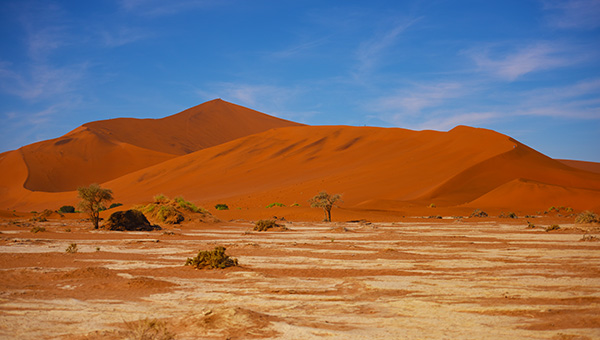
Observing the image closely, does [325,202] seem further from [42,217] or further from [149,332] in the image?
[149,332]

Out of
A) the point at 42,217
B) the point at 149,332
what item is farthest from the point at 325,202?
the point at 149,332

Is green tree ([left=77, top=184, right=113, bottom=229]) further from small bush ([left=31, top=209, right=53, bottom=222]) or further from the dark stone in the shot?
small bush ([left=31, top=209, right=53, bottom=222])

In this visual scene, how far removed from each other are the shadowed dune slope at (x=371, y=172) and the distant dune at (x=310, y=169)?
0.16 metres

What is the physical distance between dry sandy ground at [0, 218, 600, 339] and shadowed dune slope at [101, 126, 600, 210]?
33.2m

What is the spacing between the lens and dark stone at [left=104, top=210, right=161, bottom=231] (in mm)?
28375

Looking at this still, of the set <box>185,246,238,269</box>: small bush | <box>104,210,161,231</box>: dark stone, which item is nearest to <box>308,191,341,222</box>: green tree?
<box>104,210,161,231</box>: dark stone

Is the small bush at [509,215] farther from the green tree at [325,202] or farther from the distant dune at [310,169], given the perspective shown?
the green tree at [325,202]

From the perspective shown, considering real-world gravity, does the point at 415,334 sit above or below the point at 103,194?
below

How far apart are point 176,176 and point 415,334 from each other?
8431cm

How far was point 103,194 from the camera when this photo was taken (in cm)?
3144

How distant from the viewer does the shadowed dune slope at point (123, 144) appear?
332 feet

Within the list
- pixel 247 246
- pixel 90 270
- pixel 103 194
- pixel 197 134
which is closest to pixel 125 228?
pixel 103 194

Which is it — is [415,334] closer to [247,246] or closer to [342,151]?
[247,246]

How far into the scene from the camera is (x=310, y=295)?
9.30 metres
